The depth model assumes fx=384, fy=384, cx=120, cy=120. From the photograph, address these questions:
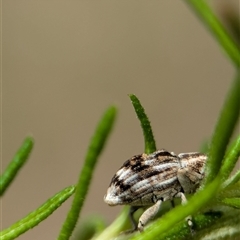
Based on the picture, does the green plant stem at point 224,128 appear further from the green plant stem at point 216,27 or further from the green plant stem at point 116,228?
the green plant stem at point 116,228

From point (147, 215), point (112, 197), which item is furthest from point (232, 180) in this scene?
point (112, 197)

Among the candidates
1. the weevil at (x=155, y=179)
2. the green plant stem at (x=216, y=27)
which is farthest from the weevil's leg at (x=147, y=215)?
the green plant stem at (x=216, y=27)

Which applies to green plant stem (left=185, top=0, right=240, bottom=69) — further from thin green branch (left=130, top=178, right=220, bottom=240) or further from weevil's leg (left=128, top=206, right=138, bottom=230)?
weevil's leg (left=128, top=206, right=138, bottom=230)

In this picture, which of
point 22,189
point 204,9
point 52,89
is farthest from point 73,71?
point 204,9

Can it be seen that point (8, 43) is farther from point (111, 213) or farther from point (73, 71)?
point (111, 213)

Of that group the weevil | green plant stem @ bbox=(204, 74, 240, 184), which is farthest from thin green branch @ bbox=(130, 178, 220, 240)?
the weevil
